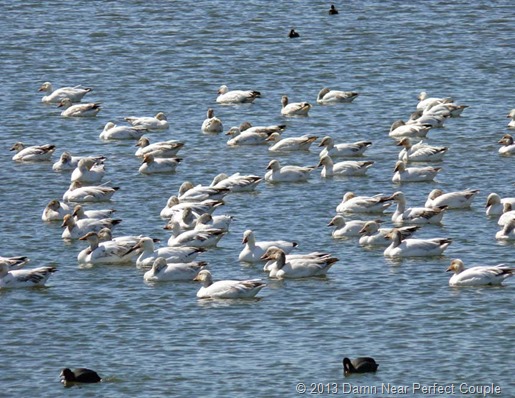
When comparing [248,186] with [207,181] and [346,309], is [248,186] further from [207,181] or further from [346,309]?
[346,309]

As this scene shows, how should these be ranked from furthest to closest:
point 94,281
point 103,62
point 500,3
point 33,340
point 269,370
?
point 500,3 < point 103,62 < point 94,281 < point 33,340 < point 269,370

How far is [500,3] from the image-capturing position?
66875 mm

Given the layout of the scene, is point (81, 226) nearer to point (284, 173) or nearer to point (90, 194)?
point (90, 194)

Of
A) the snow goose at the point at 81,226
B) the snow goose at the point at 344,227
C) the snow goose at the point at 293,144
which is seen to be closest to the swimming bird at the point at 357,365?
the snow goose at the point at 344,227

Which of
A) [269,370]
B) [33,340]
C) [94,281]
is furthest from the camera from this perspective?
[94,281]

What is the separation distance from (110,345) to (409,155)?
15.1m

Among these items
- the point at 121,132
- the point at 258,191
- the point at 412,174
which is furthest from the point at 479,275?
the point at 121,132

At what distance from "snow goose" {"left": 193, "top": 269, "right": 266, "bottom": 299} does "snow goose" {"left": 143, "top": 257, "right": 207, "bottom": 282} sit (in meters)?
1.34

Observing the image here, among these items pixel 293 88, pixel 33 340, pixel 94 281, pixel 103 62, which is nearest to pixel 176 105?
pixel 293 88

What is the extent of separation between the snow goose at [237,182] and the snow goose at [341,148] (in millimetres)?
3389

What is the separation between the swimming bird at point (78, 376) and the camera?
2591cm

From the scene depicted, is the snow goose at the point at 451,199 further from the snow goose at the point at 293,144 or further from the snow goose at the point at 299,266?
the snow goose at the point at 293,144

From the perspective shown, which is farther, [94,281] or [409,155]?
[409,155]

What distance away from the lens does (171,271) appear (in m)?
31.8
